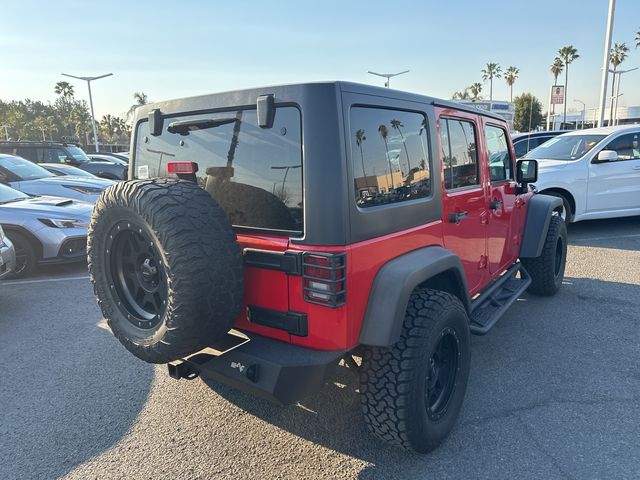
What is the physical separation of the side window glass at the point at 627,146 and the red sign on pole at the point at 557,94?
42.3 ft

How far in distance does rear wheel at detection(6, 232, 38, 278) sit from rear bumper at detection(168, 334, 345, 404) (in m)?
4.82

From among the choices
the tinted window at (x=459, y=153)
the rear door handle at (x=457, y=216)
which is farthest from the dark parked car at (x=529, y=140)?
the rear door handle at (x=457, y=216)

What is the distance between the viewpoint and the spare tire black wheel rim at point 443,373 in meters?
2.57

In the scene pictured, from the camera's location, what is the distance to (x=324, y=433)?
269 cm

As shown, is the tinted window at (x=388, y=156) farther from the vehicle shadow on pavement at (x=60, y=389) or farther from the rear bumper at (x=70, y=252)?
the rear bumper at (x=70, y=252)

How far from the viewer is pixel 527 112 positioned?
6259 centimetres

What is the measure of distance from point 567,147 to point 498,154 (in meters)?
5.14

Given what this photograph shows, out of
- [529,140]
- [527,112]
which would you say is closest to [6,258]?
[529,140]

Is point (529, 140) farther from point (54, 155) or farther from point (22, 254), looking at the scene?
point (54, 155)

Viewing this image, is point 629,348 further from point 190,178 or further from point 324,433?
point 190,178

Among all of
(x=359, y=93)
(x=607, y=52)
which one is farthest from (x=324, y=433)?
(x=607, y=52)

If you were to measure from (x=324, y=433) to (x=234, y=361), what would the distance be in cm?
86

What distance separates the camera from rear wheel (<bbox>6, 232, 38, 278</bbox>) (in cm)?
589

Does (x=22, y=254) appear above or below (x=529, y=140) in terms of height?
below
